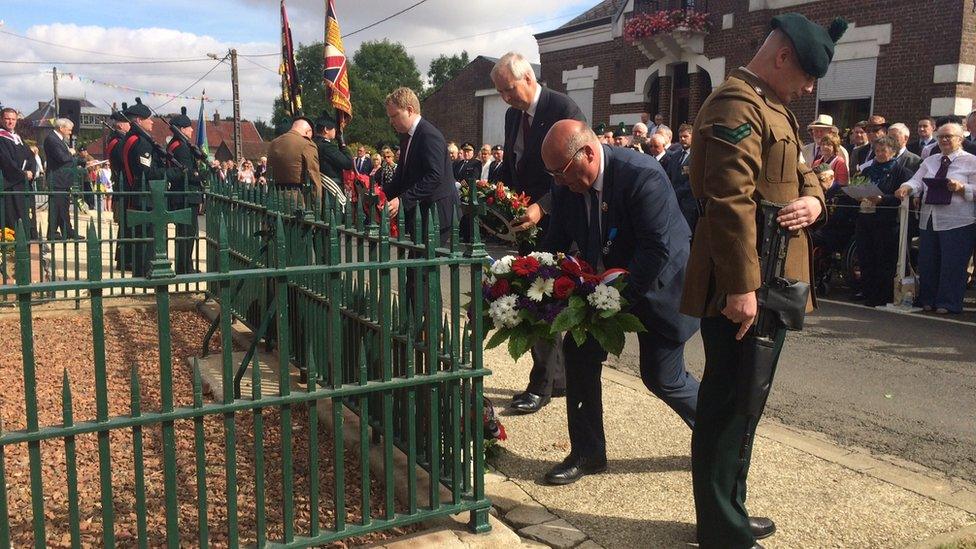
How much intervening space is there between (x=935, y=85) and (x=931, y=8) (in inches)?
63.4

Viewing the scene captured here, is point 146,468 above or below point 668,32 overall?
below

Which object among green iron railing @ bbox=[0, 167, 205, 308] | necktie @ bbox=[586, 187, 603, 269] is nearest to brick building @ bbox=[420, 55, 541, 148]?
green iron railing @ bbox=[0, 167, 205, 308]

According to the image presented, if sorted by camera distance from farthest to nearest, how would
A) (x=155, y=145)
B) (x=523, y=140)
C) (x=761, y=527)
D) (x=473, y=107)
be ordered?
1. (x=473, y=107)
2. (x=155, y=145)
3. (x=523, y=140)
4. (x=761, y=527)

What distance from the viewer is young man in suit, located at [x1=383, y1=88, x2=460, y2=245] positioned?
587 centimetres

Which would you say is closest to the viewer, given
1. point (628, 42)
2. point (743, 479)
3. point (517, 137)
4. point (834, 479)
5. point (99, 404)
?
point (99, 404)

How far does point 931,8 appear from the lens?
1680 cm

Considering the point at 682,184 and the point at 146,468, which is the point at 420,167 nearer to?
the point at 146,468

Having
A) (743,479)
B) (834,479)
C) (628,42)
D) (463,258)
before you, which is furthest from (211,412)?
(628,42)

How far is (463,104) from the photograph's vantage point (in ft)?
116

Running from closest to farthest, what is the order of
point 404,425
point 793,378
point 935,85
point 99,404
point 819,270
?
point 99,404 < point 404,425 < point 793,378 < point 819,270 < point 935,85

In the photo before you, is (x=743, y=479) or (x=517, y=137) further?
(x=517, y=137)

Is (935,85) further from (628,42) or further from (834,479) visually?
(834,479)

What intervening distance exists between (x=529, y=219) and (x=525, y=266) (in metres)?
1.25

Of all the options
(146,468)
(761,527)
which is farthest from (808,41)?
(146,468)
